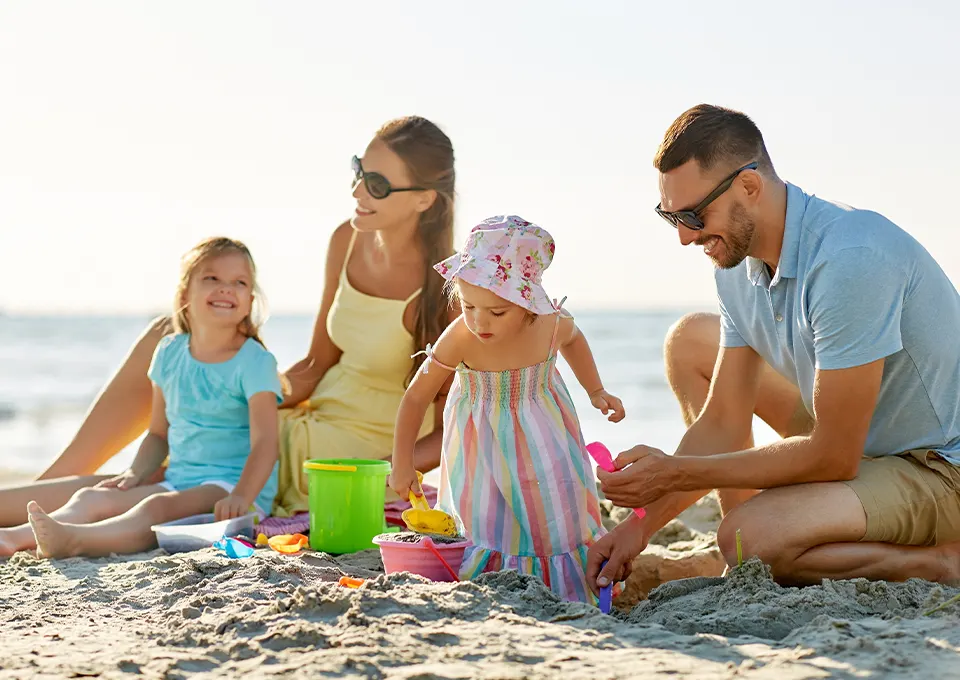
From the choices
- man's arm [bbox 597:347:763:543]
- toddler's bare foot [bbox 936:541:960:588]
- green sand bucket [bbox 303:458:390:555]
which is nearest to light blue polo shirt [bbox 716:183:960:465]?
man's arm [bbox 597:347:763:543]

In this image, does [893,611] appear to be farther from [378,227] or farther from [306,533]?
[378,227]

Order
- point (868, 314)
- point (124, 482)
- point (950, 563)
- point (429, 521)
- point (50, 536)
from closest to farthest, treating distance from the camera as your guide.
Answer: point (868, 314), point (950, 563), point (429, 521), point (50, 536), point (124, 482)

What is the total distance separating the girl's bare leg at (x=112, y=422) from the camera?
176 inches

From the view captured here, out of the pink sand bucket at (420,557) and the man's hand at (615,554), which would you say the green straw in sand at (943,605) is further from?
the pink sand bucket at (420,557)

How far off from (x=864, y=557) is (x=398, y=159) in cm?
250

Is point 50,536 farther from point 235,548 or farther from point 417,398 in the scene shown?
point 417,398

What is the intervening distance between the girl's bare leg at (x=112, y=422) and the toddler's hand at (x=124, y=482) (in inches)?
5.4

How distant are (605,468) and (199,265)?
2233 millimetres

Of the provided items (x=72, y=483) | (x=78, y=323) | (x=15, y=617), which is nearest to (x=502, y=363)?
(x=15, y=617)

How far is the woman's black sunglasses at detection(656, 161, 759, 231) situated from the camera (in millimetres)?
2982

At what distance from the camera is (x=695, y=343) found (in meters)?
3.74

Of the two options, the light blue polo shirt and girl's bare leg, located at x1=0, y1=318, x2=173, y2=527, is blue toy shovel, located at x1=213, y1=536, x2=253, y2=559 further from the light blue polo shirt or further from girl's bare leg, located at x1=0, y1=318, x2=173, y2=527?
the light blue polo shirt

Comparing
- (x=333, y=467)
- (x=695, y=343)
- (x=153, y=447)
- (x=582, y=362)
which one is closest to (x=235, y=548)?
(x=333, y=467)

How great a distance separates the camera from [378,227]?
14.4ft
